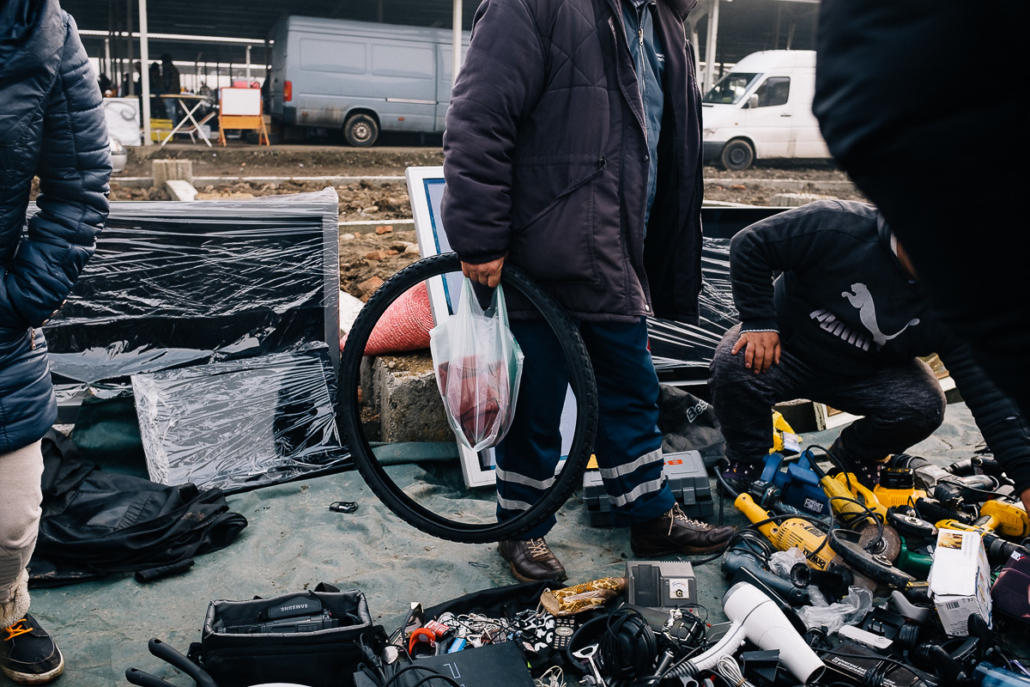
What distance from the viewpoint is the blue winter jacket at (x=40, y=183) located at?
1692 mm

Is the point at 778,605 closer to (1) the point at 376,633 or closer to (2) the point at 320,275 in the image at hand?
(1) the point at 376,633

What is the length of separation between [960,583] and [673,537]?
0.84m

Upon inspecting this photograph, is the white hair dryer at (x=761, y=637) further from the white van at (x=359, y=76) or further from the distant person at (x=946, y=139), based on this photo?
the white van at (x=359, y=76)

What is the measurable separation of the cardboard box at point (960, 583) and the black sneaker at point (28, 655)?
231 cm

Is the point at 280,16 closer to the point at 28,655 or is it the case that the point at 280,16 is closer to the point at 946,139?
the point at 28,655

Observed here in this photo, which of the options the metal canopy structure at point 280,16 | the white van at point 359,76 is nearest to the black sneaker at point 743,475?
the white van at point 359,76

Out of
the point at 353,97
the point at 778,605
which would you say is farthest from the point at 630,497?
the point at 353,97

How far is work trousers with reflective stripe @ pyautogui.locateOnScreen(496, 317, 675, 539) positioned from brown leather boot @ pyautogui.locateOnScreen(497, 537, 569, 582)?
4 cm

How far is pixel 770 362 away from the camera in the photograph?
2.88 m

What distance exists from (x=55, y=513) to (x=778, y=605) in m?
2.37

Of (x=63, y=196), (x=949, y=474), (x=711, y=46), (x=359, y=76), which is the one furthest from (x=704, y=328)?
(x=711, y=46)

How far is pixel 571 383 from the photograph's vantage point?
2215 mm

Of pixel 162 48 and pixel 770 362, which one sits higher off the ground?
pixel 162 48

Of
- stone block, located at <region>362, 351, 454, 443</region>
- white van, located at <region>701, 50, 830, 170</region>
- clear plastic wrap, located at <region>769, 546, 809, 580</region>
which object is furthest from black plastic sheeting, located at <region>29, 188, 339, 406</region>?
white van, located at <region>701, 50, 830, 170</region>
